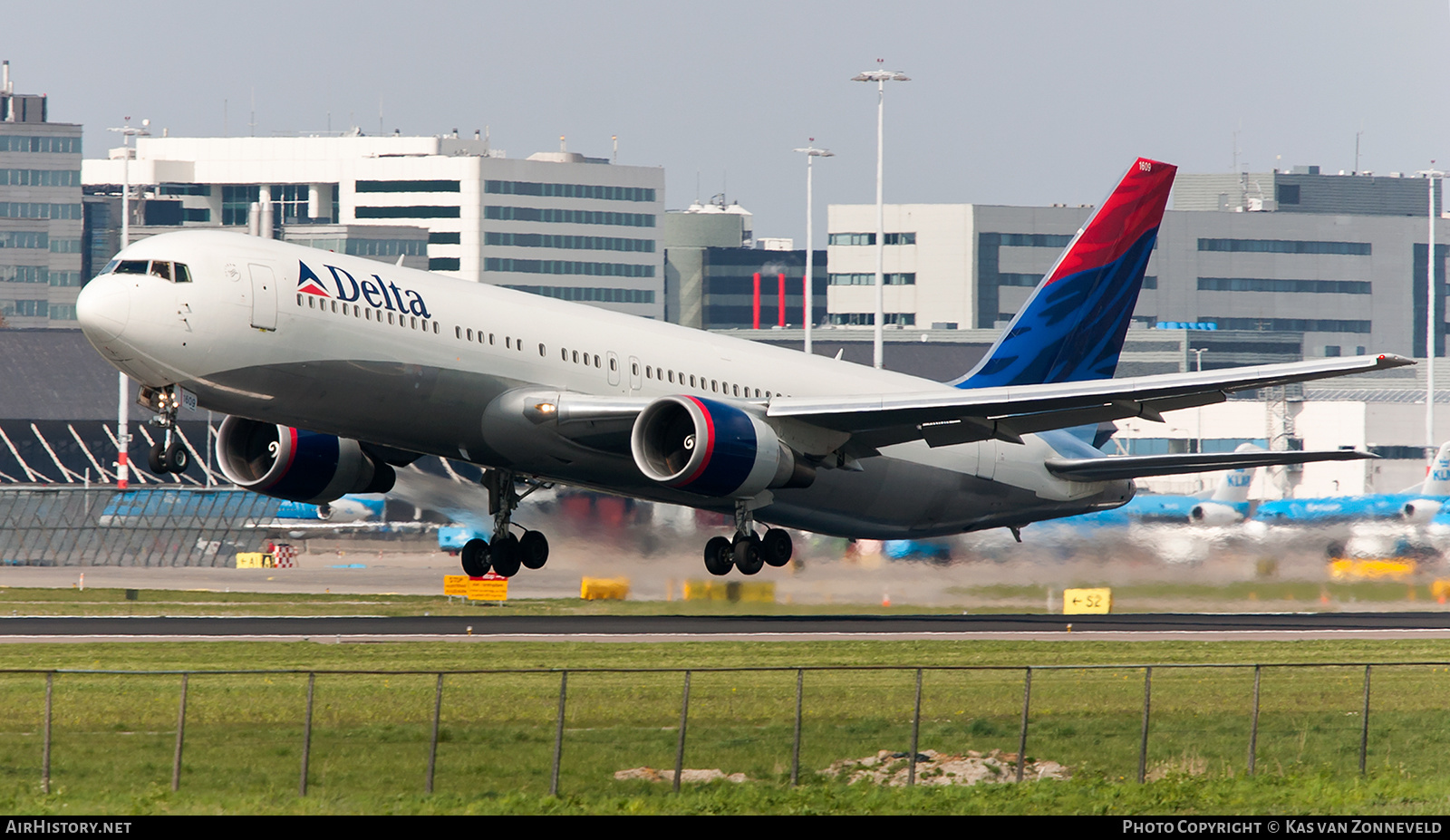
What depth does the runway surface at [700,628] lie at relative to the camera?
4512 cm

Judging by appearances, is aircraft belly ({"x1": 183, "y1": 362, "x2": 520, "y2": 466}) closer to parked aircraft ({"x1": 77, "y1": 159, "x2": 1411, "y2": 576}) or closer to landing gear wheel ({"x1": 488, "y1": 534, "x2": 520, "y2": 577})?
parked aircraft ({"x1": 77, "y1": 159, "x2": 1411, "y2": 576})

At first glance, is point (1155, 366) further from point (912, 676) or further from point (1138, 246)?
point (912, 676)

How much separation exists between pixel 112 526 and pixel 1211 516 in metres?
48.1

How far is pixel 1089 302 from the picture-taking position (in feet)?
159

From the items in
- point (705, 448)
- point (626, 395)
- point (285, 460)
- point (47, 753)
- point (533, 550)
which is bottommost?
point (47, 753)

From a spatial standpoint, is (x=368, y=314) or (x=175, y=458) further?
(x=368, y=314)

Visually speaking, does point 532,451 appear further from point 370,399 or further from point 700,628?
point 700,628

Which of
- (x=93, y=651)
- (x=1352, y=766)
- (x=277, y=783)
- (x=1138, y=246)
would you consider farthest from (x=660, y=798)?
(x=1138, y=246)

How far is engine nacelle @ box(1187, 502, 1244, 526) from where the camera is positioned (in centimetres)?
5603

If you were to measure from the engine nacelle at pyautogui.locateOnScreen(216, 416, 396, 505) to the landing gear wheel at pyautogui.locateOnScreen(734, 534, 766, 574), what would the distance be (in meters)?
9.14

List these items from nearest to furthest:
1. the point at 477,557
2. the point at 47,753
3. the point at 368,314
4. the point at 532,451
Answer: the point at 47,753
the point at 368,314
the point at 532,451
the point at 477,557

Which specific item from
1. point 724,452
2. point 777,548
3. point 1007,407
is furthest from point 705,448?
point 1007,407

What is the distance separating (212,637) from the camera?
145 ft

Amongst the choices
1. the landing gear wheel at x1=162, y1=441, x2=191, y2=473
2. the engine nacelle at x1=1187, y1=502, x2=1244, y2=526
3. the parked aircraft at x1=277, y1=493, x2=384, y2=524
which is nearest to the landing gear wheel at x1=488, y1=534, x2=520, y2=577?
the landing gear wheel at x1=162, y1=441, x2=191, y2=473
